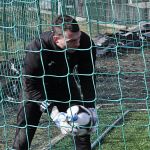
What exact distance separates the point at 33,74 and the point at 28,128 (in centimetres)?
50

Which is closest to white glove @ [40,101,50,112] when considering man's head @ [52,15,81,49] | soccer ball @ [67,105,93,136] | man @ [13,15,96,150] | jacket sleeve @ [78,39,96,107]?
man @ [13,15,96,150]

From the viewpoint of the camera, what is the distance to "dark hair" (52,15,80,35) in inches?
156

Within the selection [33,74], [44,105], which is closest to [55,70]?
[33,74]

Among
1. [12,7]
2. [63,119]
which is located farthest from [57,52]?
[12,7]

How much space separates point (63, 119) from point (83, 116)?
6.4 inches

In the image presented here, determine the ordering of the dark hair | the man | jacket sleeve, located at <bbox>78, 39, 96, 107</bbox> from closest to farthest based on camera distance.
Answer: the dark hair → the man → jacket sleeve, located at <bbox>78, 39, 96, 107</bbox>

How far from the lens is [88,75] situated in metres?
4.24

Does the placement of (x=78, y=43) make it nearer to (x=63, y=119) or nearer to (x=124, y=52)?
(x=63, y=119)

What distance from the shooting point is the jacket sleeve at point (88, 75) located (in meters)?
4.25

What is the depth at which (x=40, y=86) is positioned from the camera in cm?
432

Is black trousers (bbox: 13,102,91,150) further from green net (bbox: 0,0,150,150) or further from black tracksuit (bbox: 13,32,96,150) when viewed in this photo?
green net (bbox: 0,0,150,150)

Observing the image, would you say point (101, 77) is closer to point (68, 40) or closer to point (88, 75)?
point (88, 75)

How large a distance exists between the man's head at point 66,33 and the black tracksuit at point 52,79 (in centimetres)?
7

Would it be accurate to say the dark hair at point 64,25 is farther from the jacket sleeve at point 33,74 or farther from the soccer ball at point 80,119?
the soccer ball at point 80,119
